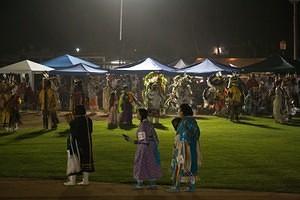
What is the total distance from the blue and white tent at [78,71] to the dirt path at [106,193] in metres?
20.5

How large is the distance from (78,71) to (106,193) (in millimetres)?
21830

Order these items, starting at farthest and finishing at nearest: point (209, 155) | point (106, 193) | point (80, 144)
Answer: point (209, 155)
point (80, 144)
point (106, 193)

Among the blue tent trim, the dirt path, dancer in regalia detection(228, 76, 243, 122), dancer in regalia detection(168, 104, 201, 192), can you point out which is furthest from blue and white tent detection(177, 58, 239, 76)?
dancer in regalia detection(168, 104, 201, 192)

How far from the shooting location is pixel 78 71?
31.5 metres

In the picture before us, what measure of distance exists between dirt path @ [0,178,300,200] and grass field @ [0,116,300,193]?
0.58 meters

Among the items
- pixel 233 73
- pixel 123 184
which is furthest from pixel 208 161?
pixel 233 73

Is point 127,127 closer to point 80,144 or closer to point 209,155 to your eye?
point 209,155

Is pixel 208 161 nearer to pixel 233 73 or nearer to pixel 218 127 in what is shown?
pixel 218 127

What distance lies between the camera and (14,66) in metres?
31.2

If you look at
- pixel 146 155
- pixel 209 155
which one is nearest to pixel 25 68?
pixel 209 155

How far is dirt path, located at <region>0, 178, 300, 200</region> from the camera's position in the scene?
9812 millimetres

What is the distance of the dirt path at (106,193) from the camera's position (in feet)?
32.2

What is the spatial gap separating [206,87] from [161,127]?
11.1m

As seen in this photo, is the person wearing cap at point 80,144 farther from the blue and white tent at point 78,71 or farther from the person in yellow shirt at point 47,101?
the blue and white tent at point 78,71
